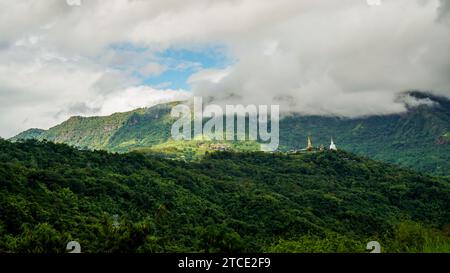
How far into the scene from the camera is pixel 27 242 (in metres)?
27.7

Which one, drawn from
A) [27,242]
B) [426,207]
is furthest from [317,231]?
[27,242]

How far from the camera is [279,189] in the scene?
110 m

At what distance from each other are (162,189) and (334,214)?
33.3 metres

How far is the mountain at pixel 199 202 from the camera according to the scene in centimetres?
3969

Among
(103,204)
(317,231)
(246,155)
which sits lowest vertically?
(317,231)

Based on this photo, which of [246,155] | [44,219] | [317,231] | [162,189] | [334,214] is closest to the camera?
[44,219]

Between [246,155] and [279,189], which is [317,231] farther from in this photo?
[246,155]

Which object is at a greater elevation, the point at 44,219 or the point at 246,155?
the point at 246,155

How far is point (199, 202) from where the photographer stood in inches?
3228

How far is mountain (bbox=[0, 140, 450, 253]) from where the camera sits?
39691 mm
